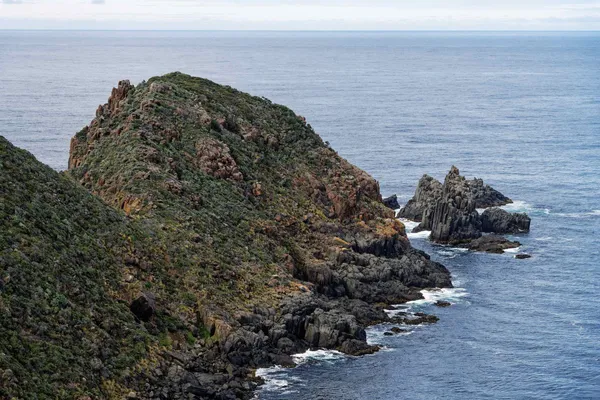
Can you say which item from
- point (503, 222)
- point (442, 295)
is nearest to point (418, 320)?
point (442, 295)

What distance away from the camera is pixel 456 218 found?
121000 millimetres

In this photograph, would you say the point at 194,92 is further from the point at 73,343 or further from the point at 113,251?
the point at 73,343

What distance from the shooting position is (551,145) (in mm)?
190375

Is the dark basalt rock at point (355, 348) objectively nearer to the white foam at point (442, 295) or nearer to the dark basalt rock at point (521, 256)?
the white foam at point (442, 295)

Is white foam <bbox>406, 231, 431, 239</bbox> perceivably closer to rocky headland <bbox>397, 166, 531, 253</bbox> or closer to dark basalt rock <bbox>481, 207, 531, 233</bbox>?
rocky headland <bbox>397, 166, 531, 253</bbox>

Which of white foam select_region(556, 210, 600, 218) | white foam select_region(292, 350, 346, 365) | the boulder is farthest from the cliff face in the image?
white foam select_region(556, 210, 600, 218)

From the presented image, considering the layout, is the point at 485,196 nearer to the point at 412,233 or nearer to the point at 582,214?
the point at 582,214

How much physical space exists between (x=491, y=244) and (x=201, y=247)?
43.4 m

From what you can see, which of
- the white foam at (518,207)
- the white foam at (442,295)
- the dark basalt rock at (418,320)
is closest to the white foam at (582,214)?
the white foam at (518,207)

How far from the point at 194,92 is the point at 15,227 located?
46323mm

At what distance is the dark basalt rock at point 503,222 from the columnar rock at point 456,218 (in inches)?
101

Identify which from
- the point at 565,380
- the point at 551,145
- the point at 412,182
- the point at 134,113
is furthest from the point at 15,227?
the point at 551,145

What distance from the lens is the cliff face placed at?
239 feet

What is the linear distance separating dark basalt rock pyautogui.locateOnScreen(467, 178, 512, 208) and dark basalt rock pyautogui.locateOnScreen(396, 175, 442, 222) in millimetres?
8518
